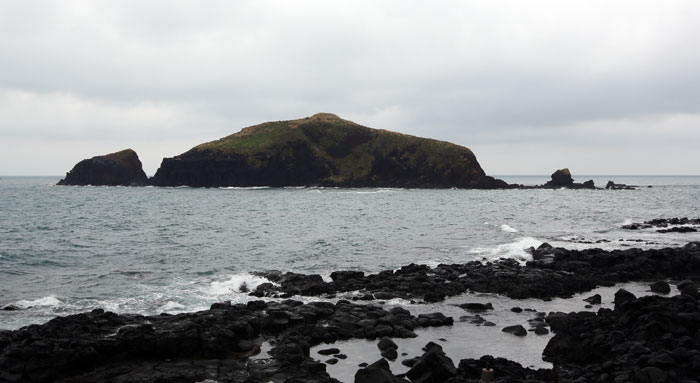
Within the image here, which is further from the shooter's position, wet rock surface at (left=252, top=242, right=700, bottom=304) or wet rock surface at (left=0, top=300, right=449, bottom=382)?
wet rock surface at (left=252, top=242, right=700, bottom=304)

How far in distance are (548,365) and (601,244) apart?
3726 cm

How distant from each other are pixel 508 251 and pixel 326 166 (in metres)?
147

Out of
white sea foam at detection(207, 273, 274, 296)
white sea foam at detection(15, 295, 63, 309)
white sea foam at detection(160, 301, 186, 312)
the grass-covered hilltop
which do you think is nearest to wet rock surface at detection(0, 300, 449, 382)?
white sea foam at detection(160, 301, 186, 312)

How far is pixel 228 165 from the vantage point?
188125 millimetres

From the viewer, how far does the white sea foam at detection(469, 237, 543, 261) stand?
43625 mm

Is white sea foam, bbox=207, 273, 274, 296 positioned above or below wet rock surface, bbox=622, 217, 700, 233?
below

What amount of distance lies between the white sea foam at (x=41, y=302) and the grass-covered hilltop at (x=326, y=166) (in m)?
160

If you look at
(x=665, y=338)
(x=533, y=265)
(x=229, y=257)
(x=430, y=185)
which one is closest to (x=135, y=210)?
(x=229, y=257)

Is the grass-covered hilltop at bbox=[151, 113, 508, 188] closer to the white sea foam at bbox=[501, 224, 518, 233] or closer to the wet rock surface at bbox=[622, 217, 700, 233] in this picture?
the wet rock surface at bbox=[622, 217, 700, 233]

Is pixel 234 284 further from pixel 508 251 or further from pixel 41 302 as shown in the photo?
pixel 508 251

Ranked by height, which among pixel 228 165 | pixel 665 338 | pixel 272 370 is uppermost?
pixel 228 165

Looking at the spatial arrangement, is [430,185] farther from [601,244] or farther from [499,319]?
[499,319]

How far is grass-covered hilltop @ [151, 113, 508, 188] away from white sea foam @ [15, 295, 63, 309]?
160 metres

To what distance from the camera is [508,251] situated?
152 ft
